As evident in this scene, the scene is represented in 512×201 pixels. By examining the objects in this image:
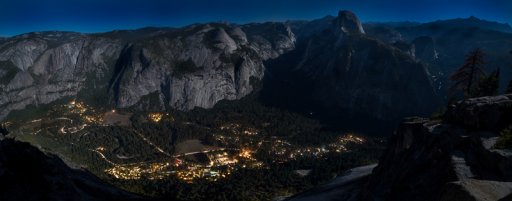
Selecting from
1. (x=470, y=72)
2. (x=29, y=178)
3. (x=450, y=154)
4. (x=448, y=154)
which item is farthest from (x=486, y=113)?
(x=29, y=178)

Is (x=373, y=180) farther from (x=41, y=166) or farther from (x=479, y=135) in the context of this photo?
(x=41, y=166)

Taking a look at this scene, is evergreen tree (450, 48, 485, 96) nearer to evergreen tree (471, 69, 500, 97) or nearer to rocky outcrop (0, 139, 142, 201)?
evergreen tree (471, 69, 500, 97)

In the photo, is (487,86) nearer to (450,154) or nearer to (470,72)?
(470,72)

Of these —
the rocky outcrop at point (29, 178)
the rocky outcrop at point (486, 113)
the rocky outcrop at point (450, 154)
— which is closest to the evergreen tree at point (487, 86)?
the rocky outcrop at point (450, 154)

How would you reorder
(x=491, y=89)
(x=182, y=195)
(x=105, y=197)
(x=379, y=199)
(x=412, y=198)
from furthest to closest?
(x=182, y=195) → (x=105, y=197) → (x=491, y=89) → (x=379, y=199) → (x=412, y=198)

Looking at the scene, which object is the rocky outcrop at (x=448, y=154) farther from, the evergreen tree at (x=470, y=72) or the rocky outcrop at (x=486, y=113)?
the evergreen tree at (x=470, y=72)

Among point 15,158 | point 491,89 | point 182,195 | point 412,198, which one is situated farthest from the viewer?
point 182,195

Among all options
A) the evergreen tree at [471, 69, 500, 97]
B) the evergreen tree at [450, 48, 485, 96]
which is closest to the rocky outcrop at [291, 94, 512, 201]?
the evergreen tree at [471, 69, 500, 97]

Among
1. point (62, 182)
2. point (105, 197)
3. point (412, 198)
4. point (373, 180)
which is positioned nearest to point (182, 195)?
point (105, 197)

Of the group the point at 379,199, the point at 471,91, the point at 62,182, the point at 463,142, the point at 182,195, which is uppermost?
the point at 471,91
